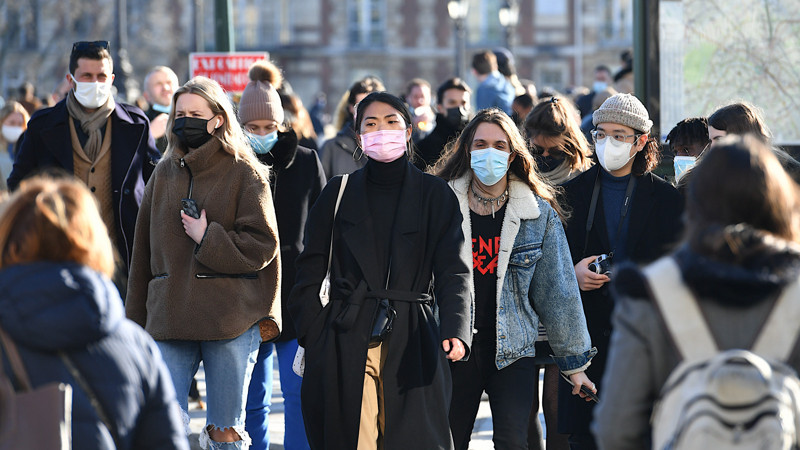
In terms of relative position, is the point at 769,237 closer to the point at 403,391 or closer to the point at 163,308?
the point at 403,391

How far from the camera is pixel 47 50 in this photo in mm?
46938

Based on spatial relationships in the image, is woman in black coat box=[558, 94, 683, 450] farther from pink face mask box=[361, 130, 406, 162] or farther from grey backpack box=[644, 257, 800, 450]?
grey backpack box=[644, 257, 800, 450]

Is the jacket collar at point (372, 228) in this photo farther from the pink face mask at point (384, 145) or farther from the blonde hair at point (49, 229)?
the blonde hair at point (49, 229)

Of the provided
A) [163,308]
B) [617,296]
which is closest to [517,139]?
[163,308]

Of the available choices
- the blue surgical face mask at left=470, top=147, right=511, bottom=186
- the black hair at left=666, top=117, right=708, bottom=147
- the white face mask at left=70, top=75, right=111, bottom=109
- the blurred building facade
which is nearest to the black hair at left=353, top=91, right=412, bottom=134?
the blue surgical face mask at left=470, top=147, right=511, bottom=186

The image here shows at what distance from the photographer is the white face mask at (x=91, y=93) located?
6.68m

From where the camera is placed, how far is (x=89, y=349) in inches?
126

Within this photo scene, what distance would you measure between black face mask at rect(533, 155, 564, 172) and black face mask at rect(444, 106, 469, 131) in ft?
6.25

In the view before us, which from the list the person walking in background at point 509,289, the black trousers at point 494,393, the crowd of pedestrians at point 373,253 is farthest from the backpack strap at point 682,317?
the black trousers at point 494,393

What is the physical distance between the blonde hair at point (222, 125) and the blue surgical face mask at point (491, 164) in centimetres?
100

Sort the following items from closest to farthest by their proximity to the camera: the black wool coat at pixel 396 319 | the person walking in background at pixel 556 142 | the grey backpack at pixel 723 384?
the grey backpack at pixel 723 384, the black wool coat at pixel 396 319, the person walking in background at pixel 556 142

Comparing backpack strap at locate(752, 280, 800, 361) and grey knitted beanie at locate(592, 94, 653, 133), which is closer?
backpack strap at locate(752, 280, 800, 361)

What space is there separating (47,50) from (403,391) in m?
44.5

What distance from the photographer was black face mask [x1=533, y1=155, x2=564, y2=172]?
6992mm
